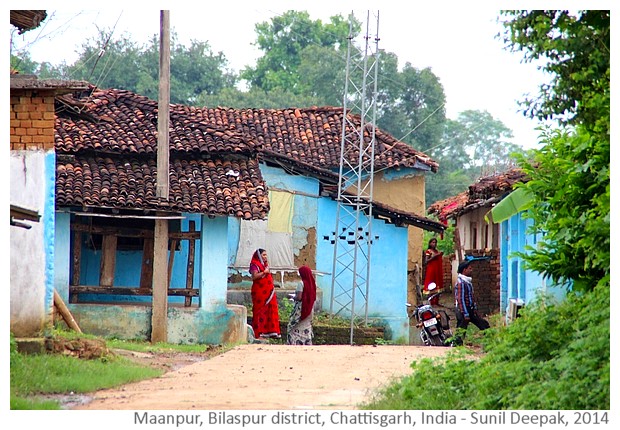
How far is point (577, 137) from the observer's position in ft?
38.1

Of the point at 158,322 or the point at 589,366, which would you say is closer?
the point at 589,366

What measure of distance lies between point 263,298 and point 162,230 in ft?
8.29

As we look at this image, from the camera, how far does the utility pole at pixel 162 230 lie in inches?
772

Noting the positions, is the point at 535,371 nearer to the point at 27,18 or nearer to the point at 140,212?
the point at 27,18

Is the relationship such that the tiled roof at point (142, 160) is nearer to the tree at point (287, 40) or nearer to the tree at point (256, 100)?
the tree at point (256, 100)

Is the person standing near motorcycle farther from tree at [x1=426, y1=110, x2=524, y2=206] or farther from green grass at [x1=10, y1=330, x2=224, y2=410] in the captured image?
tree at [x1=426, y1=110, x2=524, y2=206]

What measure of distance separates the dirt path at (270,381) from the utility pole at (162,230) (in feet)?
11.0

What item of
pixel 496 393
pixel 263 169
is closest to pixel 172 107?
pixel 263 169

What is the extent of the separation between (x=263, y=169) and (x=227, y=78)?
1183 inches

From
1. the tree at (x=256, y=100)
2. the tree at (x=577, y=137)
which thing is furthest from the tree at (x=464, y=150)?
the tree at (x=577, y=137)

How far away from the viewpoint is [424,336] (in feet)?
63.6

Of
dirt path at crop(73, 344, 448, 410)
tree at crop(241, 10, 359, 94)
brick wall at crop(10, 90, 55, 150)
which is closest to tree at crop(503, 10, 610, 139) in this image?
dirt path at crop(73, 344, 448, 410)

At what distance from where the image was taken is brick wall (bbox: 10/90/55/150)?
45.5 ft

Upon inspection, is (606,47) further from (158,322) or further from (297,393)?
(158,322)
